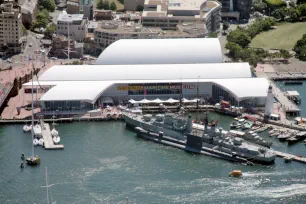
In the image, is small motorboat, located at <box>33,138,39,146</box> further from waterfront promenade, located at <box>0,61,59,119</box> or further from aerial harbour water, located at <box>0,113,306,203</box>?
waterfront promenade, located at <box>0,61,59,119</box>

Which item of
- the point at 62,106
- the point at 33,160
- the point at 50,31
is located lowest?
the point at 33,160

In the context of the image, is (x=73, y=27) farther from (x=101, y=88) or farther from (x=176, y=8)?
(x=101, y=88)

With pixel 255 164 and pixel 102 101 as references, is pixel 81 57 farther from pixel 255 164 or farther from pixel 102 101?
pixel 255 164

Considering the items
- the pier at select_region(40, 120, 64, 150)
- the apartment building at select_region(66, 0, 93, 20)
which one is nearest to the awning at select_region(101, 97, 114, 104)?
the pier at select_region(40, 120, 64, 150)

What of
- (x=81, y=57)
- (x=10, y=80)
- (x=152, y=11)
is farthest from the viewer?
(x=152, y=11)

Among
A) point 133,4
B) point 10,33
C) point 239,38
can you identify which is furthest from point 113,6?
point 239,38

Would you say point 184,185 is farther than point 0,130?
No

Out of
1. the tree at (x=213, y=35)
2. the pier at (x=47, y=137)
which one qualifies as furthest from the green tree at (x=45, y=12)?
the pier at (x=47, y=137)

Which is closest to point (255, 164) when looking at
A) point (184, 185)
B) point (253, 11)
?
point (184, 185)
